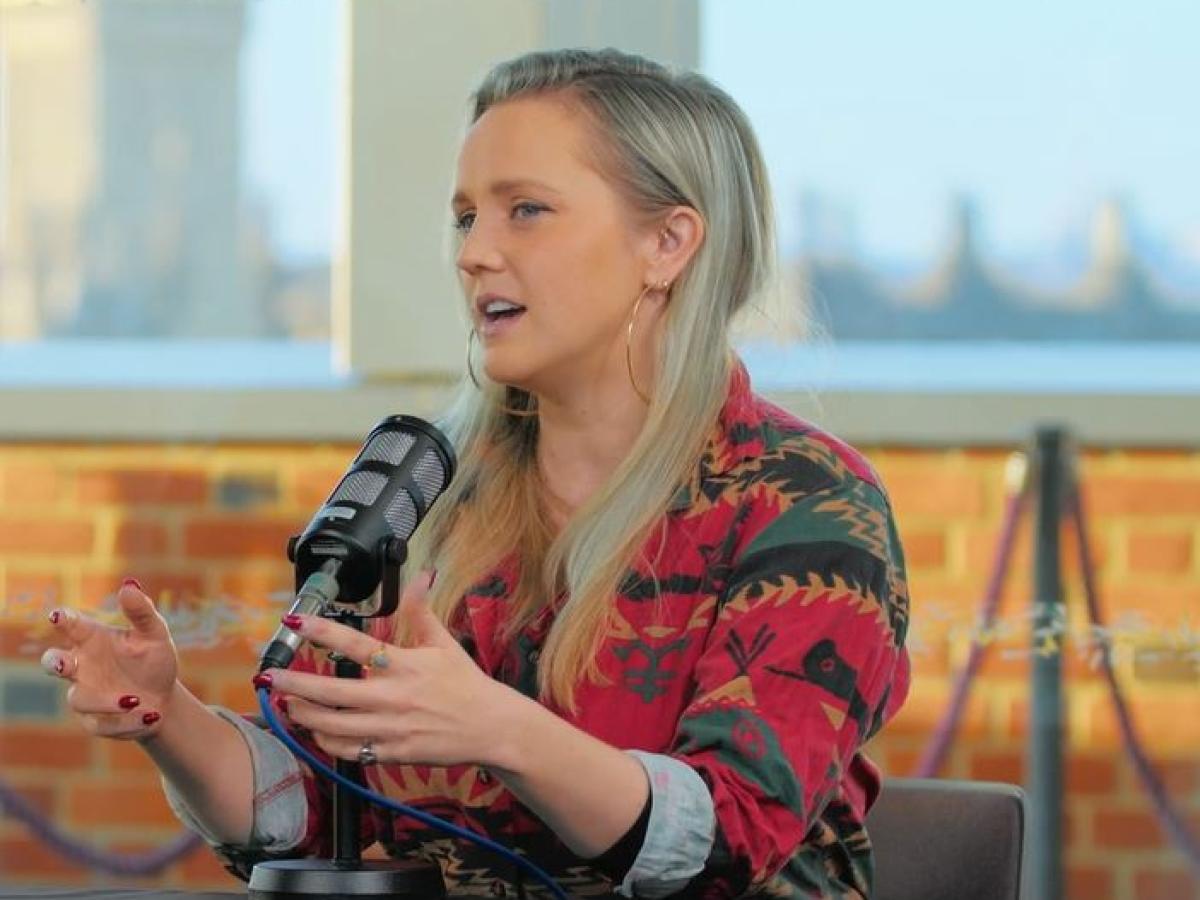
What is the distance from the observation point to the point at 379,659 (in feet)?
4.58

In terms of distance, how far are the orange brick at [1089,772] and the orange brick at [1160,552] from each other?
10.7 inches

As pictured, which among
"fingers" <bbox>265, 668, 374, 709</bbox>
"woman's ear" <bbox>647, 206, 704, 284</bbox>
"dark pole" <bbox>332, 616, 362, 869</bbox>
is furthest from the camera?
"woman's ear" <bbox>647, 206, 704, 284</bbox>

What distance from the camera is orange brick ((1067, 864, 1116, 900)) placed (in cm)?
310

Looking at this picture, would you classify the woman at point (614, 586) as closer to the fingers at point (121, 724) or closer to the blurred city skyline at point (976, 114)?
the fingers at point (121, 724)

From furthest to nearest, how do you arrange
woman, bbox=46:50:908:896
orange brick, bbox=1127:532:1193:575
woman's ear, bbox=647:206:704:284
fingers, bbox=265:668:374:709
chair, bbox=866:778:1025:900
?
orange brick, bbox=1127:532:1193:575
woman's ear, bbox=647:206:704:284
chair, bbox=866:778:1025:900
woman, bbox=46:50:908:896
fingers, bbox=265:668:374:709

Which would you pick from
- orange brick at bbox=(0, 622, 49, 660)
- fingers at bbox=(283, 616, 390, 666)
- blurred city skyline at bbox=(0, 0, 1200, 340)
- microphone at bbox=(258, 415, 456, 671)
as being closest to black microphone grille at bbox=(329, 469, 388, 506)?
microphone at bbox=(258, 415, 456, 671)

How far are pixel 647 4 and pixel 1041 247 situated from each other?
0.64 m

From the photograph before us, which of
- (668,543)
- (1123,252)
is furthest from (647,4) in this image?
(668,543)

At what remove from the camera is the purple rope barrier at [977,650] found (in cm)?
306

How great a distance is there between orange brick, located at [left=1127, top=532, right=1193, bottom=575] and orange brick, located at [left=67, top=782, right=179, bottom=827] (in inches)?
55.3

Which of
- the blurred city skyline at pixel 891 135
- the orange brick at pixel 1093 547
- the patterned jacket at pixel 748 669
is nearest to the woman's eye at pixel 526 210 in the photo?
the patterned jacket at pixel 748 669

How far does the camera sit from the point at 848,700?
5.47 feet

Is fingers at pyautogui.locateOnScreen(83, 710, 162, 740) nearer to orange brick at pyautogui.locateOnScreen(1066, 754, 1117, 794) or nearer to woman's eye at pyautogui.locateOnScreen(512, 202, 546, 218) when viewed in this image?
woman's eye at pyautogui.locateOnScreen(512, 202, 546, 218)

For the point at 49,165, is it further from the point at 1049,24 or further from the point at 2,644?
the point at 1049,24
